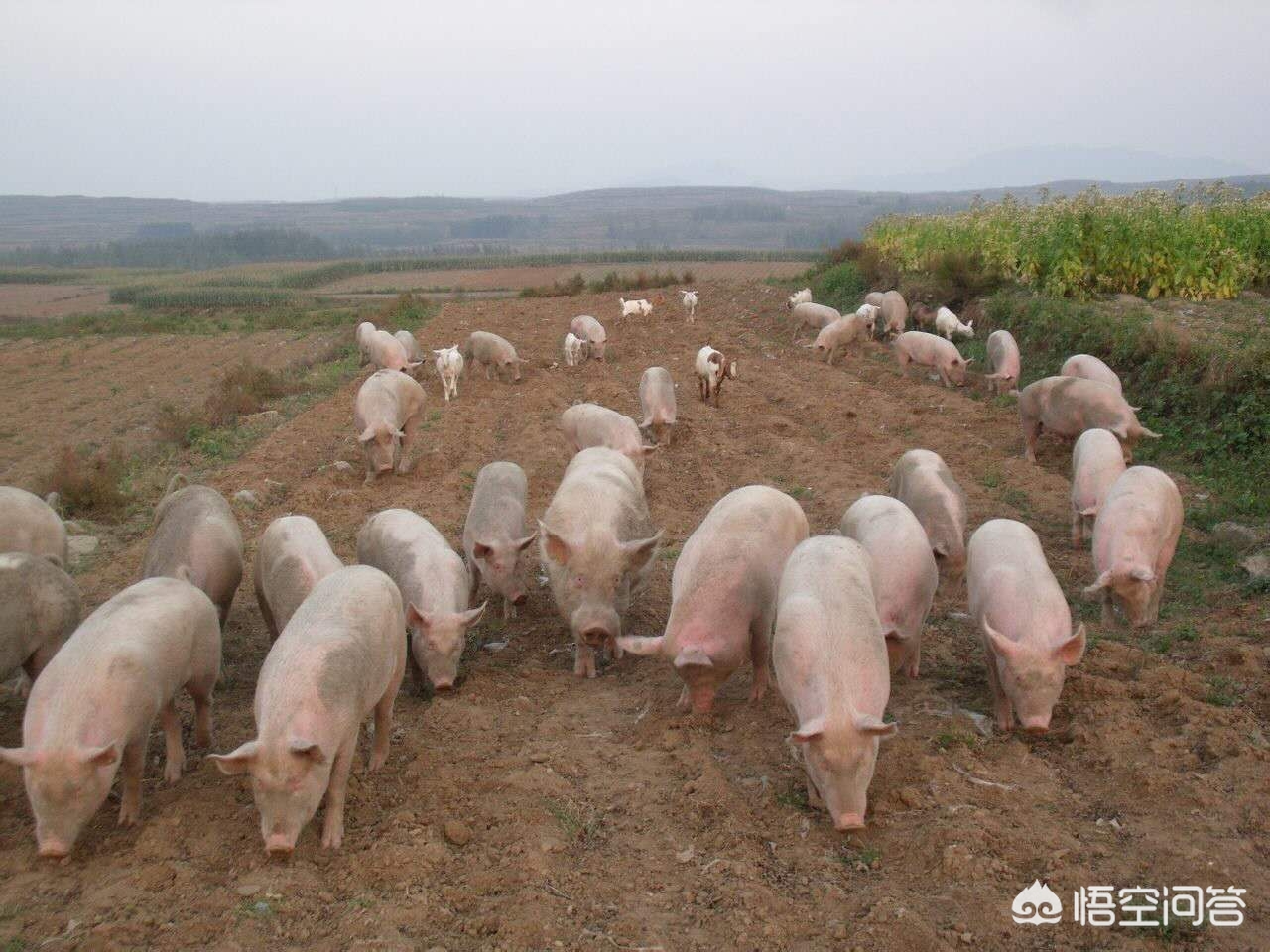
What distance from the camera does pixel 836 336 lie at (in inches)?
768

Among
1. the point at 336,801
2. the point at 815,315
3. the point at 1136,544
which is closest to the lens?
the point at 336,801

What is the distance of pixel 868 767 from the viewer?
4.73 metres

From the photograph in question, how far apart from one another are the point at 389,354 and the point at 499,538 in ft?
36.0

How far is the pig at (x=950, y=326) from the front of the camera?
60.7 ft

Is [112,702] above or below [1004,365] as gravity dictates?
above

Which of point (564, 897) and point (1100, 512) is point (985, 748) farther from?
point (1100, 512)

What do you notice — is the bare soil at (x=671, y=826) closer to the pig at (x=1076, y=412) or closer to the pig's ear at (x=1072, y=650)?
the pig's ear at (x=1072, y=650)

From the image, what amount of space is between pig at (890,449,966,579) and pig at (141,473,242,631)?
5.14m

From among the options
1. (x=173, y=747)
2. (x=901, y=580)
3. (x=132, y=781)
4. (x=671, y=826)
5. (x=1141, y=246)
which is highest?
(x=1141, y=246)

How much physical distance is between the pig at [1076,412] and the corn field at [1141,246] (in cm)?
606

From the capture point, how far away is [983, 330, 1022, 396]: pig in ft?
49.0

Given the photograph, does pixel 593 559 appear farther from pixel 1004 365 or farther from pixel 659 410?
pixel 1004 365

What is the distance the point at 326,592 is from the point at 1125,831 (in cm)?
421

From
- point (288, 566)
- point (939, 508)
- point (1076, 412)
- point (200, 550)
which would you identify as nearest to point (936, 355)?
point (1076, 412)
